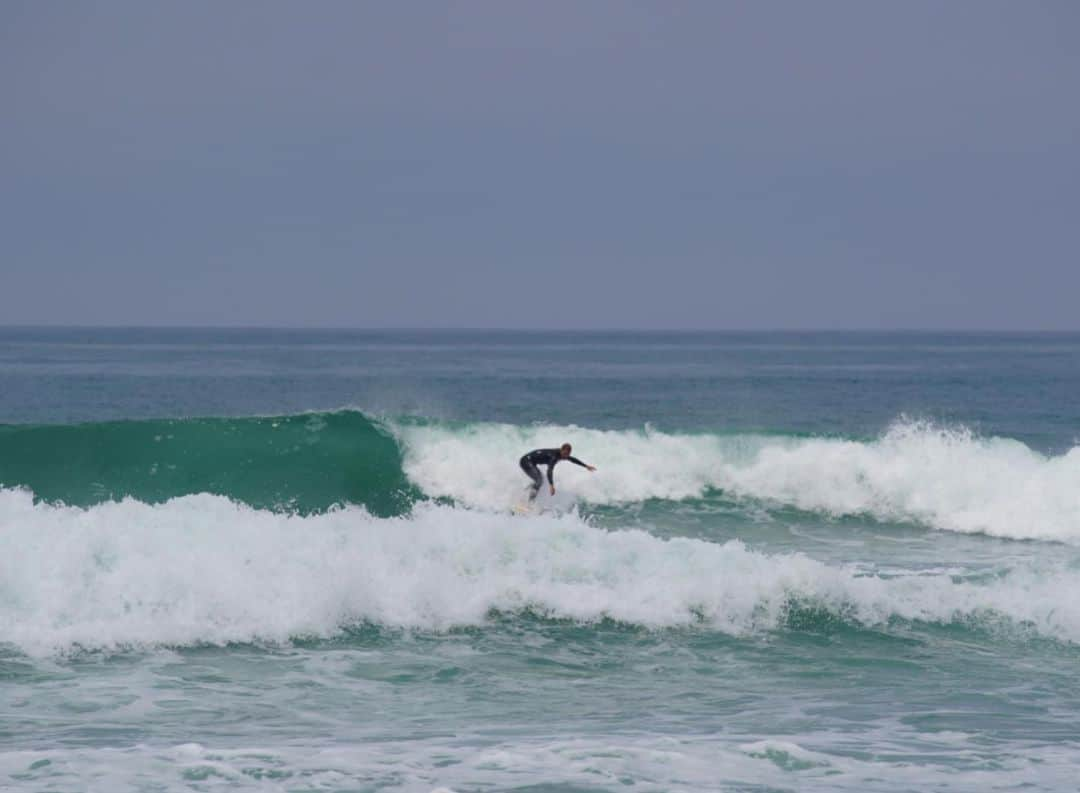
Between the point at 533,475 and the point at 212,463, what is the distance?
6.13 m

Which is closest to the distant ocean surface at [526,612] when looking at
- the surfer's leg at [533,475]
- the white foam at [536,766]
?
the white foam at [536,766]

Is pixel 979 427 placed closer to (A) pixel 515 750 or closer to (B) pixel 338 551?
(B) pixel 338 551

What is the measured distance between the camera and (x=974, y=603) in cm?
1484

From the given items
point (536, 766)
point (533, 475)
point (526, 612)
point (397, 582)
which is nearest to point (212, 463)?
point (533, 475)

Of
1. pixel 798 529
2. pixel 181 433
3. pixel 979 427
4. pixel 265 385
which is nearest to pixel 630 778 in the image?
pixel 798 529

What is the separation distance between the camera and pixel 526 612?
14492 millimetres

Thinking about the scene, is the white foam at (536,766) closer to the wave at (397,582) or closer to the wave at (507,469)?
the wave at (397,582)

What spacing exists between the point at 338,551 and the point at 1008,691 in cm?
732

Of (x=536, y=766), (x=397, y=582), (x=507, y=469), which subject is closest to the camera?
(x=536, y=766)

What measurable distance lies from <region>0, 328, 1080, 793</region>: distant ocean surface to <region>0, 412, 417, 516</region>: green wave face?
0.07m

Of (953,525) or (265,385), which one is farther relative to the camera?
(265,385)

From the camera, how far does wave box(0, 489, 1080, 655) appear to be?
1339cm

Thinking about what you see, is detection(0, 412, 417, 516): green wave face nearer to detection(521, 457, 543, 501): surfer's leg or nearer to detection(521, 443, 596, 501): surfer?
detection(521, 457, 543, 501): surfer's leg

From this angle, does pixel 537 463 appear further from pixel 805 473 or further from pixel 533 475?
pixel 805 473
